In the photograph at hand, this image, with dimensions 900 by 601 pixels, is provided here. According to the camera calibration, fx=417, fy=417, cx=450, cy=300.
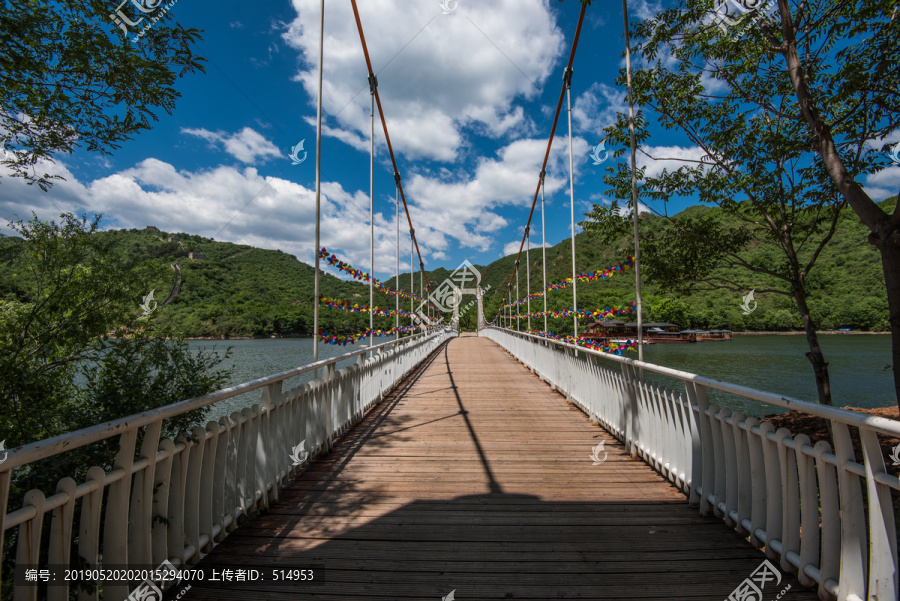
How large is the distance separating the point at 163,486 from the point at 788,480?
2907mm

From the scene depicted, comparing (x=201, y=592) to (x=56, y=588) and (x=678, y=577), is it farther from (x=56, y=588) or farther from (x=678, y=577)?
(x=678, y=577)

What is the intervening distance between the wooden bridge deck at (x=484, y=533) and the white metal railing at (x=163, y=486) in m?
0.22

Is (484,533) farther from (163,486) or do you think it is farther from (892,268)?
(892,268)

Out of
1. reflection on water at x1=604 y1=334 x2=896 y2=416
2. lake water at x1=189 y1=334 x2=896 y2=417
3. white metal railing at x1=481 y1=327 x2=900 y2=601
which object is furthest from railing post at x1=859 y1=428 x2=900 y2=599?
lake water at x1=189 y1=334 x2=896 y2=417

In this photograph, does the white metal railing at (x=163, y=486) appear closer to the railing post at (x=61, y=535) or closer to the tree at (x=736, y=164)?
Answer: the railing post at (x=61, y=535)

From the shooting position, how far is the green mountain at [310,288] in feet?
19.8

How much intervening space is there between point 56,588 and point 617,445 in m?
4.07

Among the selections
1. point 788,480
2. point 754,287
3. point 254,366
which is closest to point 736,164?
point 754,287

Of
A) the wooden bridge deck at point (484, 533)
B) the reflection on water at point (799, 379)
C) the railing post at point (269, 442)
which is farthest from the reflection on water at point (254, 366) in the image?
the reflection on water at point (799, 379)

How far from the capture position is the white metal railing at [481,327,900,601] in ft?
5.10

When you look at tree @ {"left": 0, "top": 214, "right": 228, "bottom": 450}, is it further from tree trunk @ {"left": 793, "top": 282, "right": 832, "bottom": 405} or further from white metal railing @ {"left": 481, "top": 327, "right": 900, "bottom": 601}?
tree trunk @ {"left": 793, "top": 282, "right": 832, "bottom": 405}

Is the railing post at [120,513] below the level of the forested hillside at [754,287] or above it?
below

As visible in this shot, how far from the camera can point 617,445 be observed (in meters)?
4.12

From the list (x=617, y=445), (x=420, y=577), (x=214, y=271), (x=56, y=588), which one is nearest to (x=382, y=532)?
(x=420, y=577)
